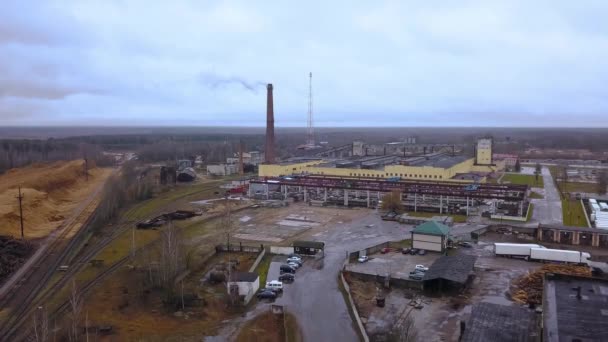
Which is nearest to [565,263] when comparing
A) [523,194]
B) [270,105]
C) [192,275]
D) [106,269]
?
[523,194]

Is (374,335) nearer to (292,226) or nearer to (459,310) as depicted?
(459,310)

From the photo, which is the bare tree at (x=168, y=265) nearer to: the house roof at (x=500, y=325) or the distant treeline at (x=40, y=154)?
the house roof at (x=500, y=325)

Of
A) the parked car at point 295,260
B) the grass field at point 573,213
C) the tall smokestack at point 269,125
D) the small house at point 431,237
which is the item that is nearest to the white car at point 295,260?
the parked car at point 295,260

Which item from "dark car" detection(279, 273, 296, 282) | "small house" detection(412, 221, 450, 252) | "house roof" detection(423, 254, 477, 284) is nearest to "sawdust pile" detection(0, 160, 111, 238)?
"dark car" detection(279, 273, 296, 282)

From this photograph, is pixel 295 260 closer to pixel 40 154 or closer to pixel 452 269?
pixel 452 269

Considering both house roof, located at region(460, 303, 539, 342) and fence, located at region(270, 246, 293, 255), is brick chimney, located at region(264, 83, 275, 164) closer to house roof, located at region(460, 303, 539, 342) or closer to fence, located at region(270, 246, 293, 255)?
fence, located at region(270, 246, 293, 255)
